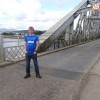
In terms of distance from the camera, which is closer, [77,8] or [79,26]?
[77,8]

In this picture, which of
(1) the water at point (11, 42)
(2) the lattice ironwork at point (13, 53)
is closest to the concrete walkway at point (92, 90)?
(2) the lattice ironwork at point (13, 53)

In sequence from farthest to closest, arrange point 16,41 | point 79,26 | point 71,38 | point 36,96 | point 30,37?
point 79,26 → point 71,38 → point 16,41 → point 30,37 → point 36,96

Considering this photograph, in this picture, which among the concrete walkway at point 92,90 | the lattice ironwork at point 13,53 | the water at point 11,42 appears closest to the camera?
the concrete walkway at point 92,90

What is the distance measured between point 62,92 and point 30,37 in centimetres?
238

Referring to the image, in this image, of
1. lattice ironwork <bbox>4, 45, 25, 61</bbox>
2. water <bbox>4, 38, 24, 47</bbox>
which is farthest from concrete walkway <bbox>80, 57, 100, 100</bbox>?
water <bbox>4, 38, 24, 47</bbox>

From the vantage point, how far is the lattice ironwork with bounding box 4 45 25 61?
11.1 metres

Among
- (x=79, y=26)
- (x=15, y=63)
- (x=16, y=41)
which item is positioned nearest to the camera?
(x=15, y=63)

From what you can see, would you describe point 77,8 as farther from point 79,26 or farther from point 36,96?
point 36,96

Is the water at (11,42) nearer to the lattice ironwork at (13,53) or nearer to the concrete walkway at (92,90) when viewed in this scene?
the lattice ironwork at (13,53)

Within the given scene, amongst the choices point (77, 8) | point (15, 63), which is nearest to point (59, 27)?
point (77, 8)

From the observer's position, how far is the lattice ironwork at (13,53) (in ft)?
36.3

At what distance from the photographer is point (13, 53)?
11.8 m

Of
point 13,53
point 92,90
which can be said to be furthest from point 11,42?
point 92,90

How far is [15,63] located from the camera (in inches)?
409
